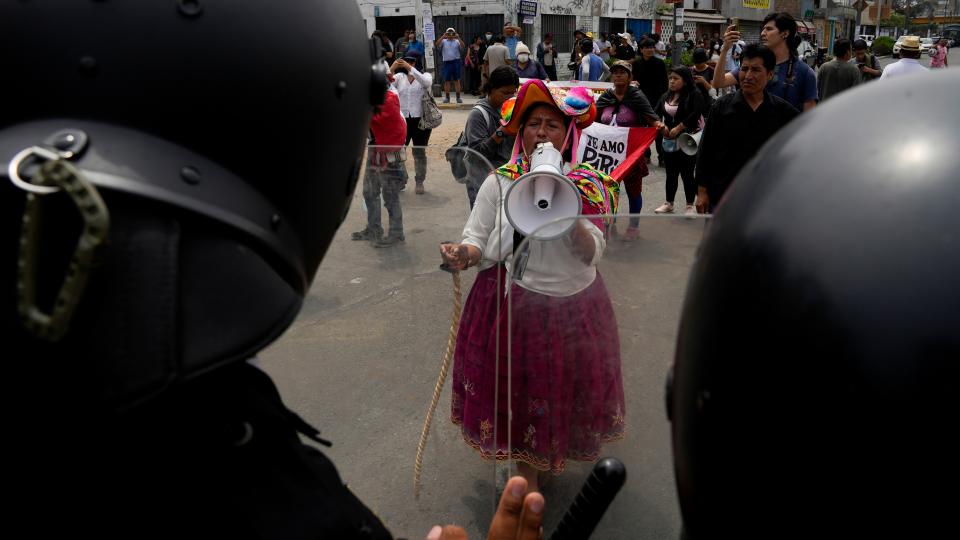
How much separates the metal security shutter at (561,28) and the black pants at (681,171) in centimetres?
1624

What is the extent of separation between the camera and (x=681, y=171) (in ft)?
22.7

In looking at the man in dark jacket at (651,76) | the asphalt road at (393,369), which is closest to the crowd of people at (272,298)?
the asphalt road at (393,369)

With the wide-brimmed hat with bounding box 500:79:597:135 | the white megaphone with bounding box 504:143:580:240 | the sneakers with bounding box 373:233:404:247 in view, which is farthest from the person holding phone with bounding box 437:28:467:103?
the white megaphone with bounding box 504:143:580:240

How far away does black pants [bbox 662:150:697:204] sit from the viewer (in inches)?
267

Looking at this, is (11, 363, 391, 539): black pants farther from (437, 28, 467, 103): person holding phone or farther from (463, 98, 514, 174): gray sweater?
(437, 28, 467, 103): person holding phone

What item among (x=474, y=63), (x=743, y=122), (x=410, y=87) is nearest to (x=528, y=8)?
(x=474, y=63)

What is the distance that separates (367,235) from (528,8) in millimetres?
19773

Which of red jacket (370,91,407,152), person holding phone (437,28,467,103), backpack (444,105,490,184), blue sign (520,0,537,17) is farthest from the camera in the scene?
blue sign (520,0,537,17)

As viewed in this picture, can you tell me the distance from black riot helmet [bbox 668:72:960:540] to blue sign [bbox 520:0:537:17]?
825 inches

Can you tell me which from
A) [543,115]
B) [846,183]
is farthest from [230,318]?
[543,115]

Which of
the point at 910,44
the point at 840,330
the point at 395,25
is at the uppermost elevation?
the point at 395,25

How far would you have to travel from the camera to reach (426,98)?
766cm

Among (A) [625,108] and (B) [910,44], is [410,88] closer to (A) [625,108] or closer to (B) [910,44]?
(A) [625,108]

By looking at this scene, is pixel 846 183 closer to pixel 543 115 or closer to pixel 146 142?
pixel 146 142
